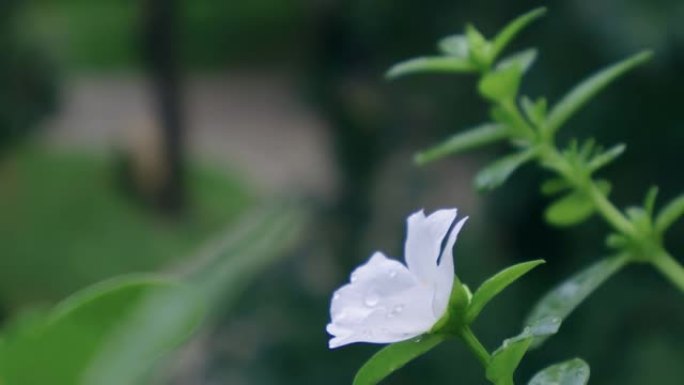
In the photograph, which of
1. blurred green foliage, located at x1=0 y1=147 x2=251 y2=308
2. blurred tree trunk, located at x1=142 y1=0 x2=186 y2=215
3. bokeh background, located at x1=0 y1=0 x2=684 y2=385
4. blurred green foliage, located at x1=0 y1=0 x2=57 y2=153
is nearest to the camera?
bokeh background, located at x1=0 y1=0 x2=684 y2=385

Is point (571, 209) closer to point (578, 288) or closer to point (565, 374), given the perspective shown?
point (578, 288)

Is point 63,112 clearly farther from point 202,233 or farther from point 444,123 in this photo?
point 444,123

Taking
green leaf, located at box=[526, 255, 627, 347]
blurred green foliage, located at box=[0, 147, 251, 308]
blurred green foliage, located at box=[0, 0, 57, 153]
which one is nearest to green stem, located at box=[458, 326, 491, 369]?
green leaf, located at box=[526, 255, 627, 347]

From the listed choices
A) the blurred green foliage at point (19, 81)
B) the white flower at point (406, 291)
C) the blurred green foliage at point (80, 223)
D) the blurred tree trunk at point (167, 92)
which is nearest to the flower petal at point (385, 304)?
the white flower at point (406, 291)

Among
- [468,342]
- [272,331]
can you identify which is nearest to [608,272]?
[468,342]

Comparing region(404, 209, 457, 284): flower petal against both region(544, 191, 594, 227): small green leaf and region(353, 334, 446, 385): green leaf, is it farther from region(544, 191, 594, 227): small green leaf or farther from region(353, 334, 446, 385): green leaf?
region(544, 191, 594, 227): small green leaf
